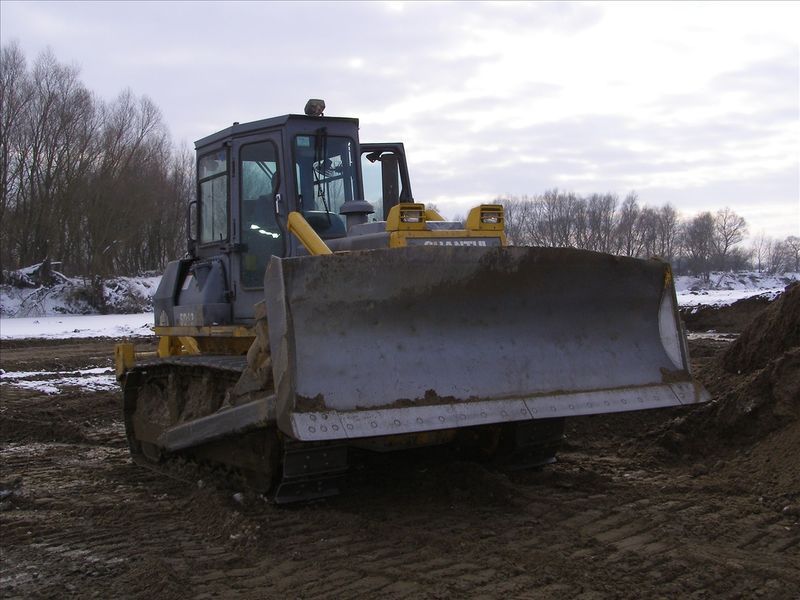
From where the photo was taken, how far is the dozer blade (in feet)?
14.0

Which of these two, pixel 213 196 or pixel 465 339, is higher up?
pixel 213 196

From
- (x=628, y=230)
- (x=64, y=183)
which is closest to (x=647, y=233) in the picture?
(x=628, y=230)

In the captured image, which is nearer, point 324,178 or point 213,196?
point 324,178

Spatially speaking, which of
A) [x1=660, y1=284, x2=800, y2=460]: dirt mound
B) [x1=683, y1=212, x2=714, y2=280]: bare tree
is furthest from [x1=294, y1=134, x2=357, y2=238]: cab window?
[x1=683, y1=212, x2=714, y2=280]: bare tree

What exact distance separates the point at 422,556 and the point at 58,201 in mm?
38047

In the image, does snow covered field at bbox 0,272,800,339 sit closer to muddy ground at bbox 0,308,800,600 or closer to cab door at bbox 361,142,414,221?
cab door at bbox 361,142,414,221

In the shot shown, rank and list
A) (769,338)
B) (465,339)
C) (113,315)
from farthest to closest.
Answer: (113,315) < (769,338) < (465,339)

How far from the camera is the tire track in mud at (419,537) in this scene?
372cm

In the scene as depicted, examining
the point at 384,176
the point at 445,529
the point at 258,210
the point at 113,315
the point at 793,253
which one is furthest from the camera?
the point at 793,253

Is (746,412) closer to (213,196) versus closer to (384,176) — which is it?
(384,176)

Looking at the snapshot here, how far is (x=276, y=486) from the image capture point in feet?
16.5

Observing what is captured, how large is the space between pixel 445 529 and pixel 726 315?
48.5ft

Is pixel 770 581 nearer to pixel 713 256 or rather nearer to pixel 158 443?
pixel 158 443

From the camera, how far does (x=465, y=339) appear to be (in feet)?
15.3
